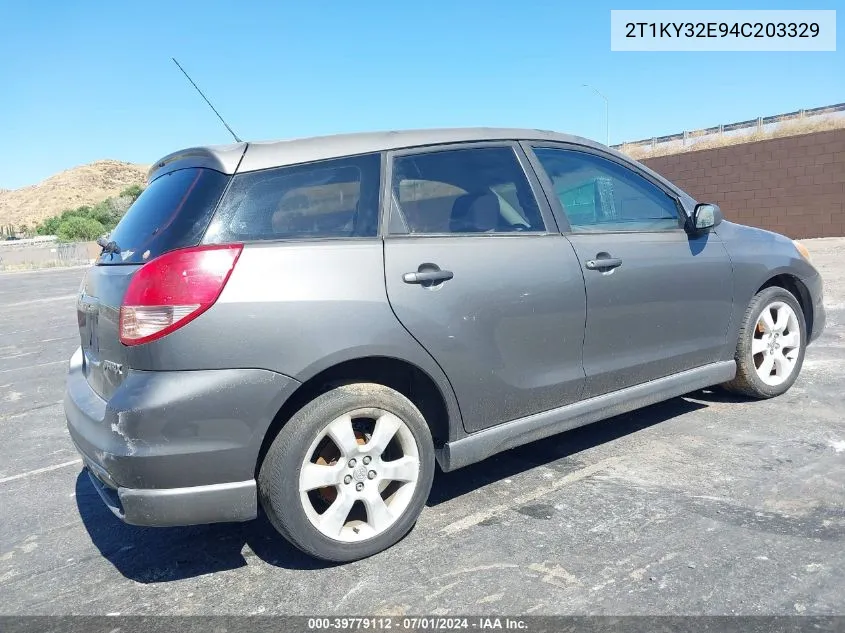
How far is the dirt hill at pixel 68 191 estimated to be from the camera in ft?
356

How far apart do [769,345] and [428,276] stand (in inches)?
111

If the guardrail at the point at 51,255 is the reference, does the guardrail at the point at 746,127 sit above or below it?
above

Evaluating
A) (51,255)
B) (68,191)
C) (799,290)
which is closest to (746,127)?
(799,290)

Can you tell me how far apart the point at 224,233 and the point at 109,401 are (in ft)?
2.53

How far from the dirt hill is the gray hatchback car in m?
116

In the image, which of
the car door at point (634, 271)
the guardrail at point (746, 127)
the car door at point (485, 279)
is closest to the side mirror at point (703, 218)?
the car door at point (634, 271)

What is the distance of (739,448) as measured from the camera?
12.4 feet

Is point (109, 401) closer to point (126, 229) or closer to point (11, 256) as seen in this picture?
point (126, 229)

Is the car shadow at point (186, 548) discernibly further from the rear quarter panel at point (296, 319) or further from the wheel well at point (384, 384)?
the rear quarter panel at point (296, 319)

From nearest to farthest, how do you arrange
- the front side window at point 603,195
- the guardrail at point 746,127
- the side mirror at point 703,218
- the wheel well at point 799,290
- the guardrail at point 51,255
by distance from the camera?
the front side window at point 603,195
the side mirror at point 703,218
the wheel well at point 799,290
the guardrail at point 746,127
the guardrail at point 51,255

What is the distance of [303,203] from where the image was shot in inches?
109

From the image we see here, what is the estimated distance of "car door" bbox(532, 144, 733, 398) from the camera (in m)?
3.48

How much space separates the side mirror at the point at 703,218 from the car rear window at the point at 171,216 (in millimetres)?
2711

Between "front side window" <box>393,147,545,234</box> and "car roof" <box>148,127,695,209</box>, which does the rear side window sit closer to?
"car roof" <box>148,127,695,209</box>
